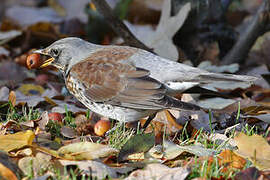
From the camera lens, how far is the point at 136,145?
3.77m

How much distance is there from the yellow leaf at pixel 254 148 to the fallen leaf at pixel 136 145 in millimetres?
686

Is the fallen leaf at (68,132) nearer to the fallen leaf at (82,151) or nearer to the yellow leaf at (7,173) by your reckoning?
the fallen leaf at (82,151)

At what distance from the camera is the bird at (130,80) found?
13.8 feet

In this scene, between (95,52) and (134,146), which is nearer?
(134,146)

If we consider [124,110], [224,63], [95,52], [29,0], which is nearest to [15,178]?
[124,110]

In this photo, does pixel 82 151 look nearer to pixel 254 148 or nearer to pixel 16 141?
pixel 16 141

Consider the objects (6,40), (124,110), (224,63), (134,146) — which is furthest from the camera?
(6,40)

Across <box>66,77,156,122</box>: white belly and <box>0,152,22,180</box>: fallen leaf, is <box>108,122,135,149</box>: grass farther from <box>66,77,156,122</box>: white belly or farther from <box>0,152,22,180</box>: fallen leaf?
<box>0,152,22,180</box>: fallen leaf

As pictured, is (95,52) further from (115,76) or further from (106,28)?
(106,28)

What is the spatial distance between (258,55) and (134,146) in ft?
12.5

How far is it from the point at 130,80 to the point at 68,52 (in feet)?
2.96

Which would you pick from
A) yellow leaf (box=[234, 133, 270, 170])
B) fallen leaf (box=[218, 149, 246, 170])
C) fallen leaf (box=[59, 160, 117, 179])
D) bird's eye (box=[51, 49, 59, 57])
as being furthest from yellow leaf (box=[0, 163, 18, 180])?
bird's eye (box=[51, 49, 59, 57])

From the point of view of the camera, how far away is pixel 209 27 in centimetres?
685

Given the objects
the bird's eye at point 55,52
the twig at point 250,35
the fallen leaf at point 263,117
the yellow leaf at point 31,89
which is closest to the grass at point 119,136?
the bird's eye at point 55,52
